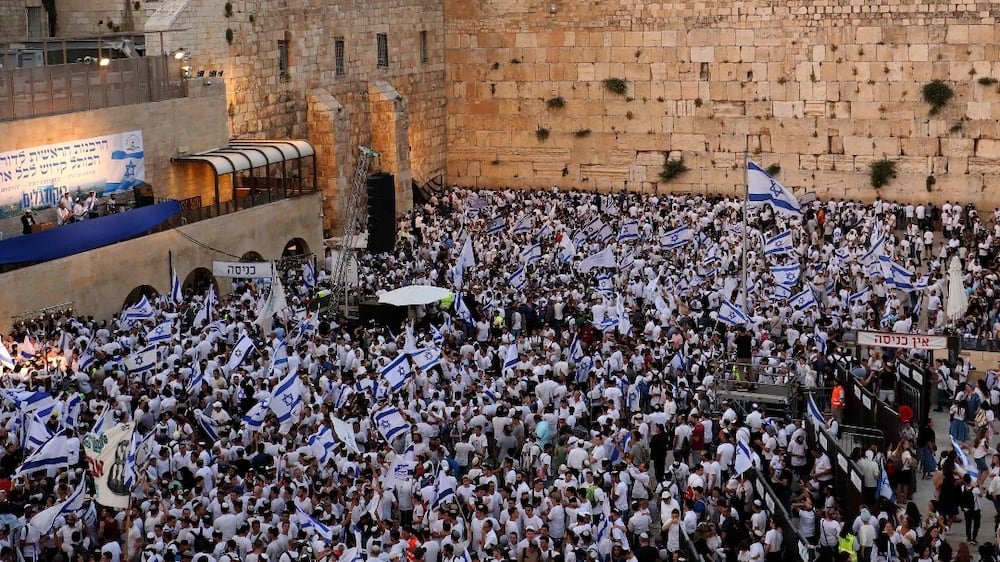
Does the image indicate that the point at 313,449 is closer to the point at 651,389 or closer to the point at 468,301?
the point at 651,389

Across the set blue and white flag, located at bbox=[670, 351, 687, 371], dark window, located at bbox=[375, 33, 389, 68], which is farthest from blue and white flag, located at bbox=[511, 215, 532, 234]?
blue and white flag, located at bbox=[670, 351, 687, 371]

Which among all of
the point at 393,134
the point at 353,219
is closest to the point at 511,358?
the point at 353,219

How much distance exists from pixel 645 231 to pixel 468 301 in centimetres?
800

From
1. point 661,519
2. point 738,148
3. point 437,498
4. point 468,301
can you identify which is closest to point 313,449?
point 437,498

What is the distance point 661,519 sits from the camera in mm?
17062

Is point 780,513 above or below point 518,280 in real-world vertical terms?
below

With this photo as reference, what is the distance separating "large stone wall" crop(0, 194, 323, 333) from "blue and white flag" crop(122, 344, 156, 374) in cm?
470

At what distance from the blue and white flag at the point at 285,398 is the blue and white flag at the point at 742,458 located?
5776 millimetres

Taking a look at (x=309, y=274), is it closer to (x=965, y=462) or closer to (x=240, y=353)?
(x=240, y=353)

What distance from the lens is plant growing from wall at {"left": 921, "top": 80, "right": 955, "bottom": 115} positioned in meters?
37.5

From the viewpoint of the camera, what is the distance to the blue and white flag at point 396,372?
20.4 meters

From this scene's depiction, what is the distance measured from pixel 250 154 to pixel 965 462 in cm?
1897

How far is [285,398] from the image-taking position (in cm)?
1930

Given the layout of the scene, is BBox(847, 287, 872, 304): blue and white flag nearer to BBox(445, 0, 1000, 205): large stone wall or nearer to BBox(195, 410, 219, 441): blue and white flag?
BBox(195, 410, 219, 441): blue and white flag
